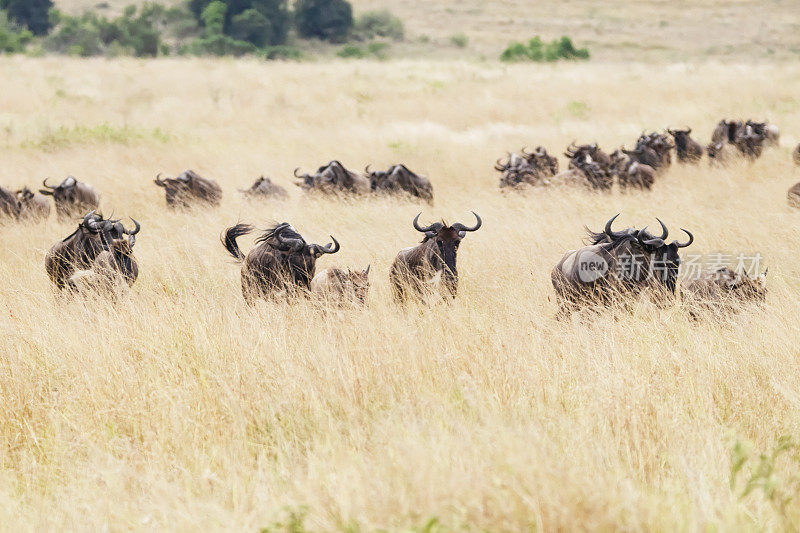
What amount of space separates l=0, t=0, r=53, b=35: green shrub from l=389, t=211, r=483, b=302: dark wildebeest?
59.0 metres

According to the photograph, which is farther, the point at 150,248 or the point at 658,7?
the point at 658,7

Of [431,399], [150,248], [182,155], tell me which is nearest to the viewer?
[431,399]

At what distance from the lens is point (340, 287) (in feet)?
22.9

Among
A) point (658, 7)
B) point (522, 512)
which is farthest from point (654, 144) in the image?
point (658, 7)

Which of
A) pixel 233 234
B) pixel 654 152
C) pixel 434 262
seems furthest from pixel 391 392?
pixel 654 152

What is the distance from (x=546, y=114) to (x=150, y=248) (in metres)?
17.0

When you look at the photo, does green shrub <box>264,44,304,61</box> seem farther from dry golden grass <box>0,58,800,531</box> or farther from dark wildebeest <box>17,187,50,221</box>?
dry golden grass <box>0,58,800,531</box>

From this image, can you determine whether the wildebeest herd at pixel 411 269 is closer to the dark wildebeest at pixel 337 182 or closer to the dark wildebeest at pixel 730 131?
the dark wildebeest at pixel 337 182

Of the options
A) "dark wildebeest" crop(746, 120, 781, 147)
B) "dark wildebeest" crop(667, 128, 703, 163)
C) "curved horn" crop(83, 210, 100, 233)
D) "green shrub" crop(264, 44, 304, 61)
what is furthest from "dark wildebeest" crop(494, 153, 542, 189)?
"green shrub" crop(264, 44, 304, 61)

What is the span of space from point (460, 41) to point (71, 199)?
5251cm

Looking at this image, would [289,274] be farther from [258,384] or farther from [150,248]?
[150,248]

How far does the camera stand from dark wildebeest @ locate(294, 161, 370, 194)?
13086 mm

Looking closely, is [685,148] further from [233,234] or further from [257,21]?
[257,21]

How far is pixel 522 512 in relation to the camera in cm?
312
